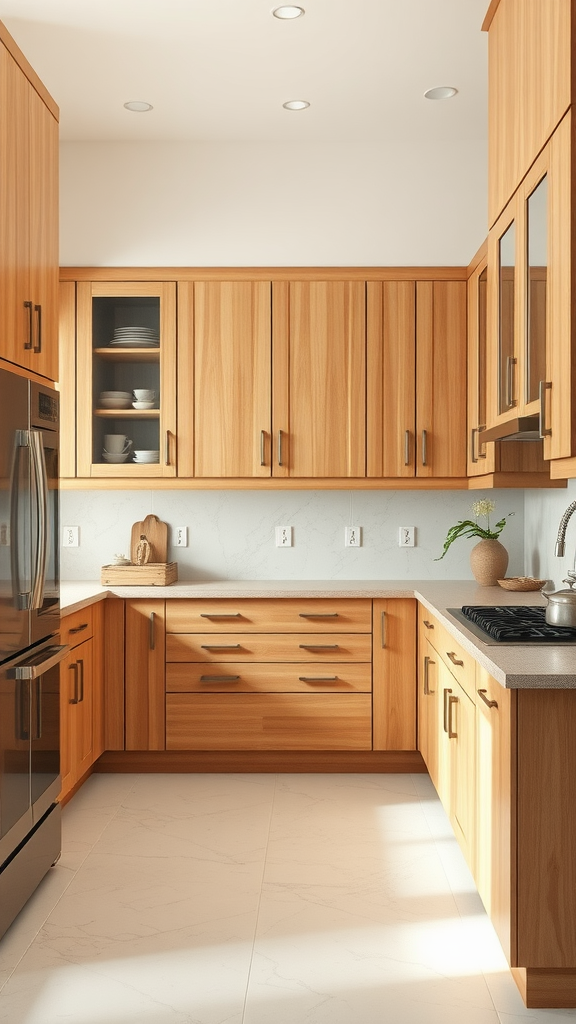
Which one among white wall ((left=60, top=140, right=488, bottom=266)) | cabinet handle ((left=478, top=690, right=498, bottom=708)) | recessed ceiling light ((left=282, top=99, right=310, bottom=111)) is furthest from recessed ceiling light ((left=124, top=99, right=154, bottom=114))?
cabinet handle ((left=478, top=690, right=498, bottom=708))

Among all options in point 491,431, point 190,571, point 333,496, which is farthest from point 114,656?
point 491,431

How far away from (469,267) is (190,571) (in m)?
1.98

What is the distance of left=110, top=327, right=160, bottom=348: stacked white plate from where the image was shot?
4.23m

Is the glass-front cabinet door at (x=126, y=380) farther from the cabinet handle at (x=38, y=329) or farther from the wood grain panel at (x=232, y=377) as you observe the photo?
the cabinet handle at (x=38, y=329)

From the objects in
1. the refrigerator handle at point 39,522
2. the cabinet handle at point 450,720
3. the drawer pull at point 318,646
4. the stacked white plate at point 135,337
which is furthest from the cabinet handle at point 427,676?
the stacked white plate at point 135,337

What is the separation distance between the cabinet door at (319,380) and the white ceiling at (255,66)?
77cm

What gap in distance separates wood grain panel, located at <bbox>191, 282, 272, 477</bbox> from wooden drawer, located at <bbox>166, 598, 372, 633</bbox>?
627 millimetres

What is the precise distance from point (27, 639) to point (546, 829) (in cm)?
150

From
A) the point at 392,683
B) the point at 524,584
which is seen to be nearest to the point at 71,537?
the point at 392,683

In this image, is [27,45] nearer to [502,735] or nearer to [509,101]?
[509,101]

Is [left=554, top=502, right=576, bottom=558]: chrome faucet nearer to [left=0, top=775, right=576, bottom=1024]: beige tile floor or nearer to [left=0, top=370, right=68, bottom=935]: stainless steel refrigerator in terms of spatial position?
[left=0, top=775, right=576, bottom=1024]: beige tile floor

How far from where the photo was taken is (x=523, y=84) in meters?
2.67

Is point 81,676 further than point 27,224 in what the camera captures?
Yes

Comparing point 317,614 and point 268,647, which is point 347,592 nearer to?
point 317,614
